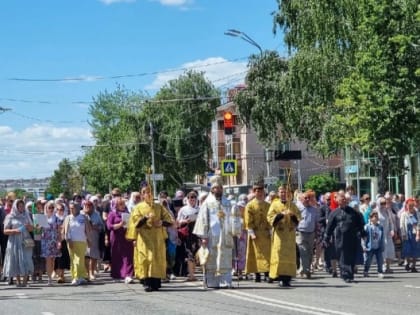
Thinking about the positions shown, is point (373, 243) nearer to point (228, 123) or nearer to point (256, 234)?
point (256, 234)

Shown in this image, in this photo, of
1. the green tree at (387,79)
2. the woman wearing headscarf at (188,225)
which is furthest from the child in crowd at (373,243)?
Result: the green tree at (387,79)

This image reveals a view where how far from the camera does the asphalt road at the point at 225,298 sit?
13656 millimetres

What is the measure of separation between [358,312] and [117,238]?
808 cm

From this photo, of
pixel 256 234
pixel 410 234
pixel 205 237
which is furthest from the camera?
pixel 410 234

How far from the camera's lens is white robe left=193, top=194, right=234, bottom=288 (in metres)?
17.6

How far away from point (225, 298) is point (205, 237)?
2.49 metres

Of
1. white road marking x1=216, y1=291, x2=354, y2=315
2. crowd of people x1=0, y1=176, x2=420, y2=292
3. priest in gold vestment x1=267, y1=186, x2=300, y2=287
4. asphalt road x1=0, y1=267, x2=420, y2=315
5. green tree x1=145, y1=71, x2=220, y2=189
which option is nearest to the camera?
white road marking x1=216, y1=291, x2=354, y2=315

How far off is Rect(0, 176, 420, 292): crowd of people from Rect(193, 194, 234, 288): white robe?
0.06 feet

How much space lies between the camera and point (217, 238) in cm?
1780

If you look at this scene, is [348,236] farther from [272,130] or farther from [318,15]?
[272,130]

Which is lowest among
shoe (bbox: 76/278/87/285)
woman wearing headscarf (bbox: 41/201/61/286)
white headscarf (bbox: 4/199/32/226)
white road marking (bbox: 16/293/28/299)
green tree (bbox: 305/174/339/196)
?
white road marking (bbox: 16/293/28/299)

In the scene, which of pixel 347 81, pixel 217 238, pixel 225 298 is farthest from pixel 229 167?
pixel 225 298

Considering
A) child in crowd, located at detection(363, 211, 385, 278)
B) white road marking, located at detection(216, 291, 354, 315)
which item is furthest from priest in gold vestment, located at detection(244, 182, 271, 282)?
child in crowd, located at detection(363, 211, 385, 278)

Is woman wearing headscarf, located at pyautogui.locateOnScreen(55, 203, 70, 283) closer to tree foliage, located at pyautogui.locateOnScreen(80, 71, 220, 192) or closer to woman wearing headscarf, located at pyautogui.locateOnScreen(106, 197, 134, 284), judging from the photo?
woman wearing headscarf, located at pyautogui.locateOnScreen(106, 197, 134, 284)
